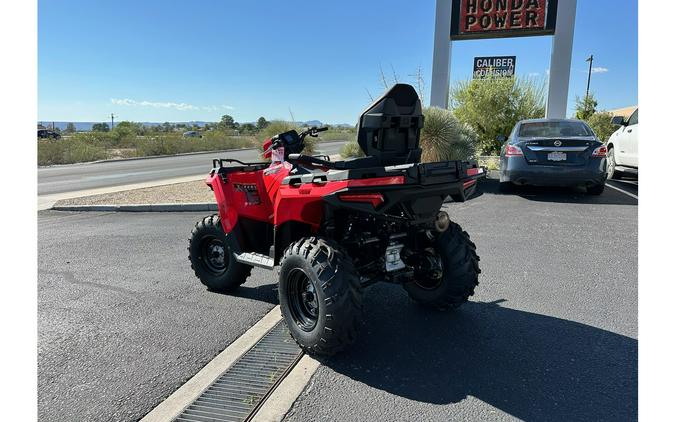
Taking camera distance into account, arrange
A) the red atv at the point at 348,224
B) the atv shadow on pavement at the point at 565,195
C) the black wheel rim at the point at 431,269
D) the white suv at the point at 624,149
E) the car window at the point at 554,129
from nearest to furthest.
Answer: the red atv at the point at 348,224
the black wheel rim at the point at 431,269
the atv shadow on pavement at the point at 565,195
the car window at the point at 554,129
the white suv at the point at 624,149

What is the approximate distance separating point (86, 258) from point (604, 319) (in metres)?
5.64

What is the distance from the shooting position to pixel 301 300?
315 cm

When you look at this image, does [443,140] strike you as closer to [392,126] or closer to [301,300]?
[392,126]

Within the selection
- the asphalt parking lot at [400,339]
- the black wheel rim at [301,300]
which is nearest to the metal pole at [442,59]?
the asphalt parking lot at [400,339]

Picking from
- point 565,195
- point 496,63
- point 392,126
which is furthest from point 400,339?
point 496,63

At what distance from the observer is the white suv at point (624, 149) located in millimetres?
9477

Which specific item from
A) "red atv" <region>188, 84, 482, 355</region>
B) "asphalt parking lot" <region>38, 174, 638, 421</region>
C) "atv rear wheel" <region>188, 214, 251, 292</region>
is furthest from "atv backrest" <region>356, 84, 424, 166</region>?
"atv rear wheel" <region>188, 214, 251, 292</region>

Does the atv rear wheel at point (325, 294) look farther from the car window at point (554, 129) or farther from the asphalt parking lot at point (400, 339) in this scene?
the car window at point (554, 129)

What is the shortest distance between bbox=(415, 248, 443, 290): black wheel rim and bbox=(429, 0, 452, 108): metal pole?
12.7 m

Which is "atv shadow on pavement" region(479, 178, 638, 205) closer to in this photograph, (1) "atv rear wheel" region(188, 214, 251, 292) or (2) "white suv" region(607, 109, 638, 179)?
(2) "white suv" region(607, 109, 638, 179)

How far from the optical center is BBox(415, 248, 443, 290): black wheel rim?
3482mm

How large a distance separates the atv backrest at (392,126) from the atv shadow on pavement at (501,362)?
1263 mm

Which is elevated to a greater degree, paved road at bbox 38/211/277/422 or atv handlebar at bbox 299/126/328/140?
atv handlebar at bbox 299/126/328/140

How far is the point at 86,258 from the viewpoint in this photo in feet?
18.3
